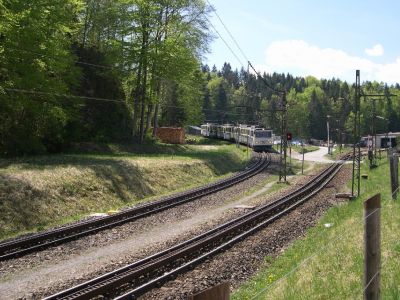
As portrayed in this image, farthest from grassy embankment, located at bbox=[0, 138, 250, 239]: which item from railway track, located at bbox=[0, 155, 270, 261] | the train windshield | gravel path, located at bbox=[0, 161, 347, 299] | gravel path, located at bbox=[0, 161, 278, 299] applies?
the train windshield

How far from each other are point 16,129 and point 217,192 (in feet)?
43.7

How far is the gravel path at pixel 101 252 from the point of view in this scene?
12.0 m

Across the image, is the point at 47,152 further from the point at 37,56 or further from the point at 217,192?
the point at 217,192

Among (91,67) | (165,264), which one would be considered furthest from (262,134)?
(165,264)

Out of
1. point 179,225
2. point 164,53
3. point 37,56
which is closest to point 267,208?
point 179,225

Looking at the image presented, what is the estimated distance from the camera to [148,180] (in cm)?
3102

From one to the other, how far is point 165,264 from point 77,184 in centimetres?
1236

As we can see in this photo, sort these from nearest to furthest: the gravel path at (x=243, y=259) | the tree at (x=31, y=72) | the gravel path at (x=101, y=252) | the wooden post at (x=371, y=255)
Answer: the wooden post at (x=371, y=255), the gravel path at (x=243, y=259), the gravel path at (x=101, y=252), the tree at (x=31, y=72)

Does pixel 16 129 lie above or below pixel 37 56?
below

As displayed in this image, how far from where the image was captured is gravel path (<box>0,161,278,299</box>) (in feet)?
39.3

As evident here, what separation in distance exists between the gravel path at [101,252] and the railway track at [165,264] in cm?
74

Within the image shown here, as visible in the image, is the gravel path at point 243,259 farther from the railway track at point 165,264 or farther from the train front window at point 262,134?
the train front window at point 262,134

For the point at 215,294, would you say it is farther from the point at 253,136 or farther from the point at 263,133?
the point at 263,133

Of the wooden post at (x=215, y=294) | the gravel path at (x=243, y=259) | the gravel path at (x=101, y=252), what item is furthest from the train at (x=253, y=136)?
the wooden post at (x=215, y=294)
